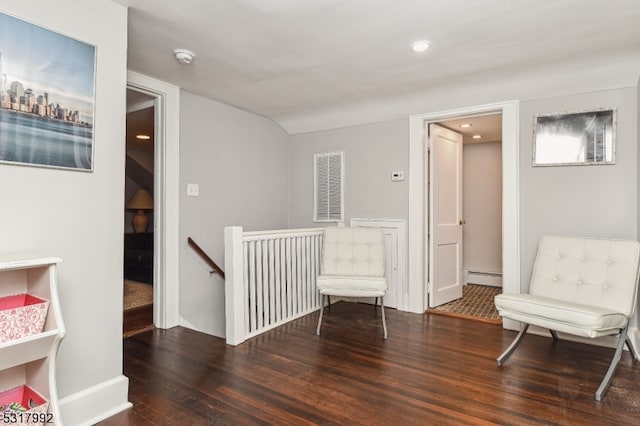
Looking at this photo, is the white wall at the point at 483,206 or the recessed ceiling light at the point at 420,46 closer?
the recessed ceiling light at the point at 420,46

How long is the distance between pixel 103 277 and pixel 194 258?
1.48m

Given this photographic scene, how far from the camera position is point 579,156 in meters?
2.82

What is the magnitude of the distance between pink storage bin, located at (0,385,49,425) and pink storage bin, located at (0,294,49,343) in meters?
0.32

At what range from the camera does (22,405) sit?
1.51m

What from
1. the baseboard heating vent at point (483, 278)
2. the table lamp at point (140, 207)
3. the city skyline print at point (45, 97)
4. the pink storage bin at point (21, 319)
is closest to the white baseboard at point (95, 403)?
the pink storage bin at point (21, 319)

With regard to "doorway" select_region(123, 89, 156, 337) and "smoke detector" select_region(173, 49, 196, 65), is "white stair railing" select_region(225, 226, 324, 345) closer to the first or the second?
"doorway" select_region(123, 89, 156, 337)

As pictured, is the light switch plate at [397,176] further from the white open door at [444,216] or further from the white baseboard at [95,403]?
the white baseboard at [95,403]

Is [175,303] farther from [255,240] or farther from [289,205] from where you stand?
[289,205]

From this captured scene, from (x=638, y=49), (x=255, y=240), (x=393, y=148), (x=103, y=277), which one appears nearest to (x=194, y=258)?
(x=255, y=240)

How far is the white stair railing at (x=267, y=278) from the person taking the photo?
9.04 ft

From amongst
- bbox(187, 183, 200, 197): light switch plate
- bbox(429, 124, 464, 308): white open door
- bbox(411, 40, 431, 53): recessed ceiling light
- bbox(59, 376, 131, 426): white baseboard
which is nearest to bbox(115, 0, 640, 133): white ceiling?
bbox(411, 40, 431, 53): recessed ceiling light

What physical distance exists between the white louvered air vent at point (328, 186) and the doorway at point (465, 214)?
38.7 inches

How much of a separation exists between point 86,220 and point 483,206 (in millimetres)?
4915

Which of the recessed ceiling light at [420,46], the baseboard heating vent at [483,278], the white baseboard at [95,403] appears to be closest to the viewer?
the white baseboard at [95,403]
